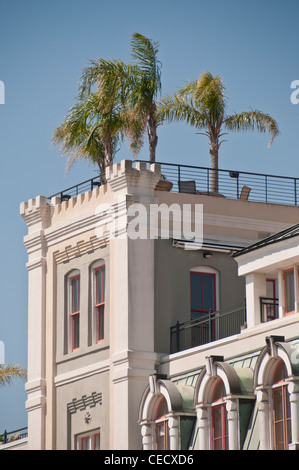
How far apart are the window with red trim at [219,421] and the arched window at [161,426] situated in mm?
1718

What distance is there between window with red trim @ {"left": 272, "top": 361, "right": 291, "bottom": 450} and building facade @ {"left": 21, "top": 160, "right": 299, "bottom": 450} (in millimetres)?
1267

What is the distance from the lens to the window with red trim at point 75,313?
132ft

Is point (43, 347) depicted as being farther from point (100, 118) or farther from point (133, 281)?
point (100, 118)

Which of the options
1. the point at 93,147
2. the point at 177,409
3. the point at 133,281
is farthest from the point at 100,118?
the point at 177,409

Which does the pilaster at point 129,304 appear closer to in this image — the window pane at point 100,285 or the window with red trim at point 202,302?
the window pane at point 100,285

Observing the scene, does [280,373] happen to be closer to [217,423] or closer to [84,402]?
[217,423]

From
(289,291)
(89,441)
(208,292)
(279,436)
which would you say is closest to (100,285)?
(208,292)

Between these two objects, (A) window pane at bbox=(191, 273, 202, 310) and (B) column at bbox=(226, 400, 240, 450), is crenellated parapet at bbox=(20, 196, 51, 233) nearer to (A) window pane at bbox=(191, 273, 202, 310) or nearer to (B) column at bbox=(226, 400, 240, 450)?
(A) window pane at bbox=(191, 273, 202, 310)

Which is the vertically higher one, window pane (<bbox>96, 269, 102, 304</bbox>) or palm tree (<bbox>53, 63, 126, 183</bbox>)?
palm tree (<bbox>53, 63, 126, 183</bbox>)

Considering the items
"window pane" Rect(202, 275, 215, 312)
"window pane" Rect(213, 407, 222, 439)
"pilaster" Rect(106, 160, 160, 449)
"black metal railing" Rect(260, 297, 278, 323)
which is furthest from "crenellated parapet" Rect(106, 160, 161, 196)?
"window pane" Rect(213, 407, 222, 439)

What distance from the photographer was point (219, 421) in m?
34.6

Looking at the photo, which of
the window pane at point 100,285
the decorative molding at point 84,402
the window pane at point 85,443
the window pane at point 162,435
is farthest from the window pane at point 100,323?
the window pane at point 162,435

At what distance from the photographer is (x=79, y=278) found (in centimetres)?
4041

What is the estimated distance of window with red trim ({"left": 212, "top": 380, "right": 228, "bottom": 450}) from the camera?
34.3 metres
